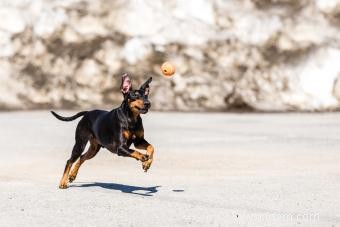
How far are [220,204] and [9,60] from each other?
44.9 ft

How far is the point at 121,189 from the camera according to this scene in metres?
9.11

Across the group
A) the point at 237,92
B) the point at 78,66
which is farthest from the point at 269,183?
the point at 78,66

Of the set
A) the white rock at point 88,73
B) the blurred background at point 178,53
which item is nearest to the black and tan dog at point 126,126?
the blurred background at point 178,53

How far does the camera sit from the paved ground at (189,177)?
285 inches

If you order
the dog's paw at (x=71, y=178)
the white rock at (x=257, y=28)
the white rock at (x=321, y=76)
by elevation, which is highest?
the white rock at (x=257, y=28)

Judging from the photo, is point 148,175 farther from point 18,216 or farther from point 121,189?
point 18,216

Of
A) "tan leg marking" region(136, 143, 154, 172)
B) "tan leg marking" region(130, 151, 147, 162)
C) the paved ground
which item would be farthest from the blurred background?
"tan leg marking" region(130, 151, 147, 162)

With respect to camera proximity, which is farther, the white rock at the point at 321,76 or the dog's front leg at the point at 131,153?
the white rock at the point at 321,76

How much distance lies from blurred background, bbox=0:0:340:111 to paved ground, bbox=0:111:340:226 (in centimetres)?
263

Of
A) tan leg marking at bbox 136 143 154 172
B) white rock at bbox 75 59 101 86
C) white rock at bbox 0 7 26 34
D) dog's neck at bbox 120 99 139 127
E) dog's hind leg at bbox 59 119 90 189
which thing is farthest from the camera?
white rock at bbox 0 7 26 34

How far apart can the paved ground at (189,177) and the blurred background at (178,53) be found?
2.63 metres

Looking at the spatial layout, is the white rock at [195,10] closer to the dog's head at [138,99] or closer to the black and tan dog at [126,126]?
the black and tan dog at [126,126]

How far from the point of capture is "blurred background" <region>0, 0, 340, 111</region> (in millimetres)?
19359

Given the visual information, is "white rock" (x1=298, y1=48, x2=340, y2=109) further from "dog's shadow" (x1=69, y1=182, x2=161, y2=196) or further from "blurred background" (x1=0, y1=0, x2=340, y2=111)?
"dog's shadow" (x1=69, y1=182, x2=161, y2=196)
